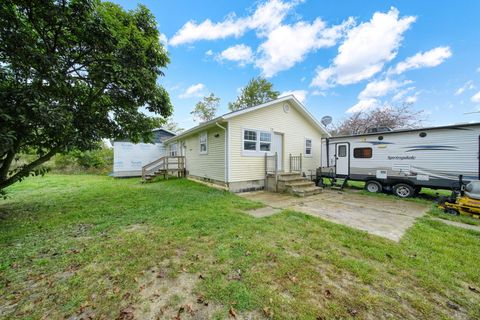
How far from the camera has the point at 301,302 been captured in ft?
6.24

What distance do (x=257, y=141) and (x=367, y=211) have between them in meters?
5.08

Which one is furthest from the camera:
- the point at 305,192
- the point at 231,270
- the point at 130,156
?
the point at 130,156

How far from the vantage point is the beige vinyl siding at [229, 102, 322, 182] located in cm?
802

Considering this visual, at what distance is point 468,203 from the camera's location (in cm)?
486

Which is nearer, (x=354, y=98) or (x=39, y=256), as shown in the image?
(x=39, y=256)

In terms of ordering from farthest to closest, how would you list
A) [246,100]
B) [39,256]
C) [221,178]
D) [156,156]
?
[246,100]
[156,156]
[221,178]
[39,256]

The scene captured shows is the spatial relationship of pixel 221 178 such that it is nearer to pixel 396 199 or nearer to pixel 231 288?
pixel 231 288

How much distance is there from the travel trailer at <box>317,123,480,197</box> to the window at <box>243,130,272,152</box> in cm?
332

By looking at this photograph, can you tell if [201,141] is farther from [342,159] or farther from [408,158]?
[408,158]

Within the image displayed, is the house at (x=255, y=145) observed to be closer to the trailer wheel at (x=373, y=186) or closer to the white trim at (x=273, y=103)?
the white trim at (x=273, y=103)

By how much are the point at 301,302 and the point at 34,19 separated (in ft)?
25.4

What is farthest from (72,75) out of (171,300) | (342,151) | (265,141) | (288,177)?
(342,151)

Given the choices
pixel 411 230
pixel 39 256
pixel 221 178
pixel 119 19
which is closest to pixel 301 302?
pixel 411 230

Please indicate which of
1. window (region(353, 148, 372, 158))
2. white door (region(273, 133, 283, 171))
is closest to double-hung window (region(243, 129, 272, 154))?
white door (region(273, 133, 283, 171))
